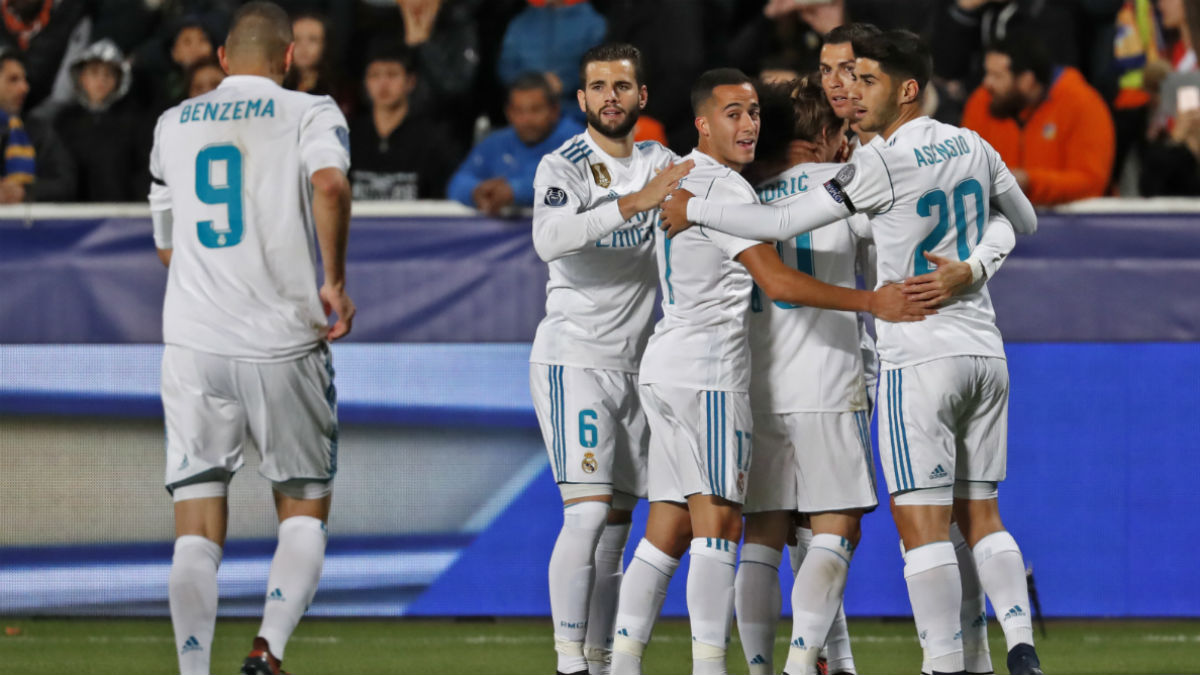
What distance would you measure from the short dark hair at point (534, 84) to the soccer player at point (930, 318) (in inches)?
146

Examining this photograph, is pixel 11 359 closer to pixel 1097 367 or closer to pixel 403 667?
pixel 403 667

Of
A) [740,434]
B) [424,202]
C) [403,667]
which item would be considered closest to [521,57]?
[424,202]

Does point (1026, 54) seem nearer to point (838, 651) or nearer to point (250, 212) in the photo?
point (838, 651)

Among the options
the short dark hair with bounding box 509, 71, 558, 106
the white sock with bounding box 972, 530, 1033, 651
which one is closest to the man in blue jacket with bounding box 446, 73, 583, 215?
the short dark hair with bounding box 509, 71, 558, 106

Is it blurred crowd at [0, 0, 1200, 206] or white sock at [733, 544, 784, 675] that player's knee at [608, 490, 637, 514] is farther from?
blurred crowd at [0, 0, 1200, 206]

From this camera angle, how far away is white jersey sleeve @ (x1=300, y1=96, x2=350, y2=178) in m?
5.51

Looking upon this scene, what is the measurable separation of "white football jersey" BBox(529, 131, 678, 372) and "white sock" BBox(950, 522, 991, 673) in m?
1.40

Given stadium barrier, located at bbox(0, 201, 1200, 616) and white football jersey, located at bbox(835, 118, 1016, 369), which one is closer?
white football jersey, located at bbox(835, 118, 1016, 369)

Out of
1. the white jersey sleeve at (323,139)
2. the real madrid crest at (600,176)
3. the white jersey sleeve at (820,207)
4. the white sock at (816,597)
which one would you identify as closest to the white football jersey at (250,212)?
the white jersey sleeve at (323,139)

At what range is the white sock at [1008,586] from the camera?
5.40m

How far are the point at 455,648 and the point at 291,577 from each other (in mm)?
2376

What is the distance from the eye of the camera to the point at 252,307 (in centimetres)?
555

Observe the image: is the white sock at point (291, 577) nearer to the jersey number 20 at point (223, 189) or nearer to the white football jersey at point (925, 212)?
the jersey number 20 at point (223, 189)

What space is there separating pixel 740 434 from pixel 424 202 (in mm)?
3703
